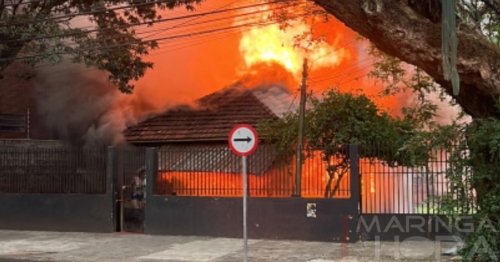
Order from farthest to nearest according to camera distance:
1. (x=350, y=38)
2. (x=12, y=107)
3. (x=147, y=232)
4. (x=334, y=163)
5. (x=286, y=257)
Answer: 1. (x=12, y=107)
2. (x=350, y=38)
3. (x=147, y=232)
4. (x=334, y=163)
5. (x=286, y=257)

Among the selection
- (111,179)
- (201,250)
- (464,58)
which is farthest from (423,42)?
(111,179)

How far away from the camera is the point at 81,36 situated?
17.2 metres

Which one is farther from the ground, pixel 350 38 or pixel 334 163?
pixel 350 38

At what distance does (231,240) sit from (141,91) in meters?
9.99

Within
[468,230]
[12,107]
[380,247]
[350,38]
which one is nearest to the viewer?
[468,230]

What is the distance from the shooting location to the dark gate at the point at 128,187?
15375 mm

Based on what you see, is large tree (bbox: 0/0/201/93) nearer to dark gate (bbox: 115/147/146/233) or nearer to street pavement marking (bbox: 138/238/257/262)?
dark gate (bbox: 115/147/146/233)

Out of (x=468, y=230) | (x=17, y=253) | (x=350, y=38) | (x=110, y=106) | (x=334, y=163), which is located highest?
(x=350, y=38)

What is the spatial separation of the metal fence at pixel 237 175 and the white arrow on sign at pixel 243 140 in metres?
4.51

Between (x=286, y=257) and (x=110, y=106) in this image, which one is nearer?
(x=286, y=257)

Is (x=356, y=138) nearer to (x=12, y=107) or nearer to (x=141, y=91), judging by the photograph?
(x=141, y=91)

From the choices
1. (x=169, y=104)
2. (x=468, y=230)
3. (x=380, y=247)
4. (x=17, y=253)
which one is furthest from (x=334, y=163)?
(x=169, y=104)

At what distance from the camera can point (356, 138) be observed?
13844mm

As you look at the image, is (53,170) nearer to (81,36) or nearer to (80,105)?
(81,36)
